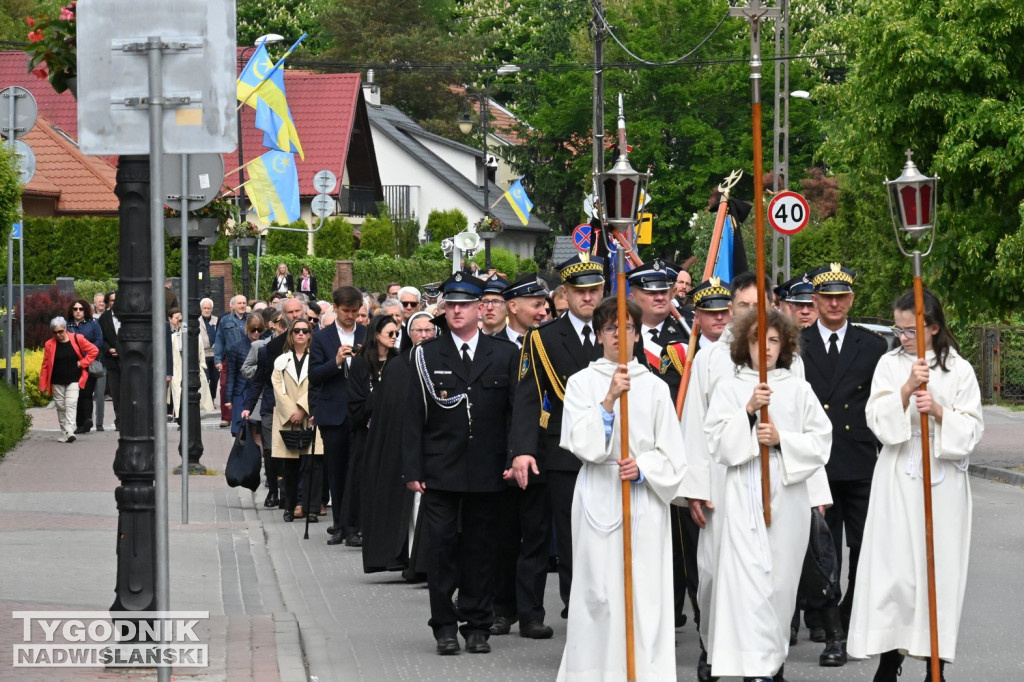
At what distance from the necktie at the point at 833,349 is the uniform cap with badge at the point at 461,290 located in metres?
2.00

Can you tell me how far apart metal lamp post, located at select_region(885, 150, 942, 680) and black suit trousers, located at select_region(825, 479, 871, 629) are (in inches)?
67.7

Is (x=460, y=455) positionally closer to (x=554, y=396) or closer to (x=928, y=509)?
(x=554, y=396)

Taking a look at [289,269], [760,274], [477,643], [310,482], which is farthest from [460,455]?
[289,269]

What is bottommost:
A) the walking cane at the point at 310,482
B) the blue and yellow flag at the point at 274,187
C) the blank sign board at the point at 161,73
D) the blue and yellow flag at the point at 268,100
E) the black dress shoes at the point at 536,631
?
the black dress shoes at the point at 536,631

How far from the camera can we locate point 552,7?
273 feet

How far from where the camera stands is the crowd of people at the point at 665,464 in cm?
762

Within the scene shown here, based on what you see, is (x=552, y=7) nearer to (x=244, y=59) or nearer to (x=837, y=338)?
(x=244, y=59)

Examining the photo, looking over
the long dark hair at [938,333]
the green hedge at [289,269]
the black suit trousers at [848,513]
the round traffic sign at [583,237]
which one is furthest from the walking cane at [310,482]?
the green hedge at [289,269]

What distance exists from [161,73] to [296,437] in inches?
357

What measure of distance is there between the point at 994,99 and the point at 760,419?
41.8 feet

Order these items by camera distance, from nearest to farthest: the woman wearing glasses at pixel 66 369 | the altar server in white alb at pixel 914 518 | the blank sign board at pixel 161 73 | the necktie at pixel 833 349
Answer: the blank sign board at pixel 161 73
the altar server in white alb at pixel 914 518
the necktie at pixel 833 349
the woman wearing glasses at pixel 66 369

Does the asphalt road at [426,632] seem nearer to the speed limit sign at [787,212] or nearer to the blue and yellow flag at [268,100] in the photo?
the speed limit sign at [787,212]

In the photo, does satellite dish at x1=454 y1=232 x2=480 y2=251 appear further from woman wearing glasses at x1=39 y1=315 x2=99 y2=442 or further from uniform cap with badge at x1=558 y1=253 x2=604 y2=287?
uniform cap with badge at x1=558 y1=253 x2=604 y2=287

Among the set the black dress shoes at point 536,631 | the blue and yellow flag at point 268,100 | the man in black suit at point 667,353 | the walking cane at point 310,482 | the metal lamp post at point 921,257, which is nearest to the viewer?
the metal lamp post at point 921,257
